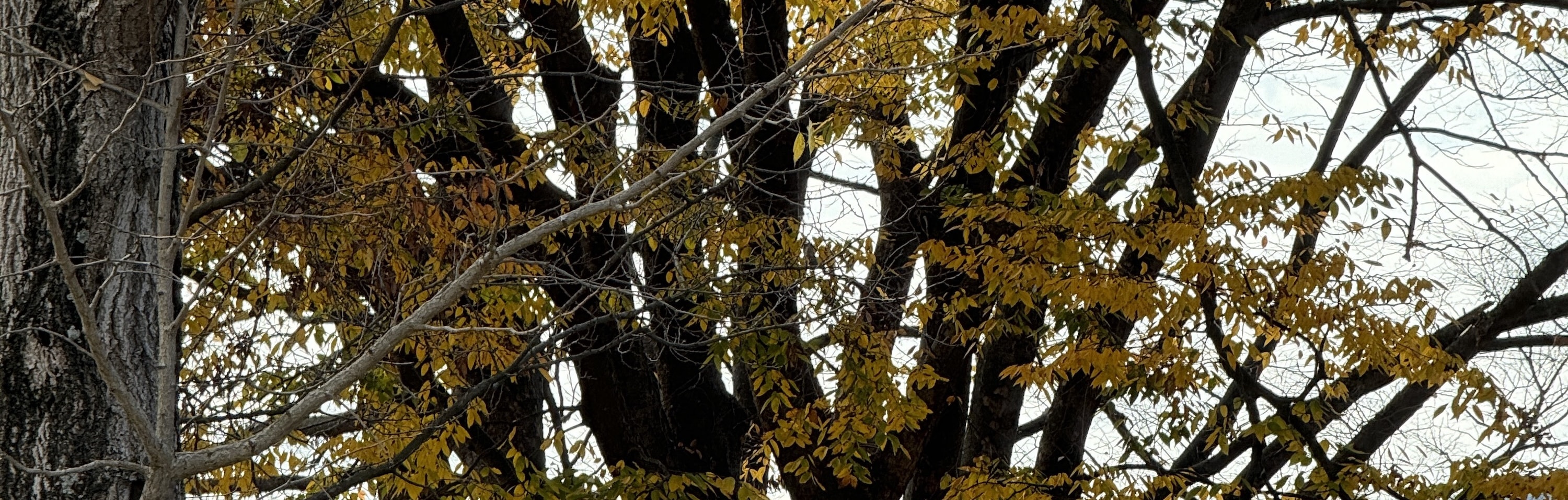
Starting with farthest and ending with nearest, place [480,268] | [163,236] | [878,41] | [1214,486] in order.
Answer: [878,41] → [1214,486] → [480,268] → [163,236]

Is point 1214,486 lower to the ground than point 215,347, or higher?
lower

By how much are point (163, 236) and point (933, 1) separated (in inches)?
247

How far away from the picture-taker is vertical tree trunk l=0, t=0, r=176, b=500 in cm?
393

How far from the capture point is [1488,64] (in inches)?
288

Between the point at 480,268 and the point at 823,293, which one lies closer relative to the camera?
the point at 480,268

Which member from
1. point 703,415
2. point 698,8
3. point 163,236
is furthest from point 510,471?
point 163,236

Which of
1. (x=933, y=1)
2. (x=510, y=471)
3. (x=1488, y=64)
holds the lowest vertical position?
(x=510, y=471)

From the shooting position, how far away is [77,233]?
159 inches

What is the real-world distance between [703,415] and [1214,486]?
9.85 ft

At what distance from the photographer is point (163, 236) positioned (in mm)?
3705

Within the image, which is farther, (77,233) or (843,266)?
(843,266)

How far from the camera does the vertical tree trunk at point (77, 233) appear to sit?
12.9ft

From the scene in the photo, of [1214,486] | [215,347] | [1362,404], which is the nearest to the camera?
[1214,486]

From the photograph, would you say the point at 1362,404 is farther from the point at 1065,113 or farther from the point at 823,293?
the point at 823,293
